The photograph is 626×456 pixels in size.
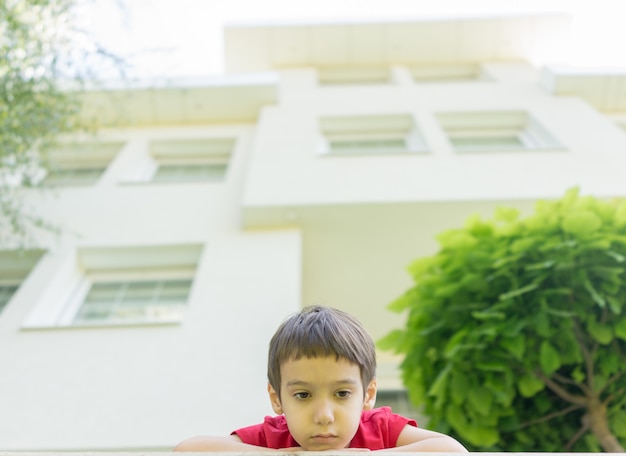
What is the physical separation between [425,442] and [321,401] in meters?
0.36

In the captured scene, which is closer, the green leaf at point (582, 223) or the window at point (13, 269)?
the green leaf at point (582, 223)

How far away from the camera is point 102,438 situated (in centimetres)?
372

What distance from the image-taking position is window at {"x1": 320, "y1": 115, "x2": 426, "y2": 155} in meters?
8.16

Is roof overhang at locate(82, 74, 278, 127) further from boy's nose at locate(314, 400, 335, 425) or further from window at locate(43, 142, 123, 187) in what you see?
boy's nose at locate(314, 400, 335, 425)

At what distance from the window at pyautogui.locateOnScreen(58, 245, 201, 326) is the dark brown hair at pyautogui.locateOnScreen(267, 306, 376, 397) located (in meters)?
3.91

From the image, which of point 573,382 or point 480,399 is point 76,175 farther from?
point 573,382

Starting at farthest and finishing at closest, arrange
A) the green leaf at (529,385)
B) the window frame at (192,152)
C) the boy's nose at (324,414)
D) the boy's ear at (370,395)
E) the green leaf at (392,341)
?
the window frame at (192,152), the green leaf at (392,341), the green leaf at (529,385), the boy's ear at (370,395), the boy's nose at (324,414)

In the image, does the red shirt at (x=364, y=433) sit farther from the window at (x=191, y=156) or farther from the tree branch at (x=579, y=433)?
the window at (x=191, y=156)

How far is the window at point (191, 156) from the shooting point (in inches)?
327

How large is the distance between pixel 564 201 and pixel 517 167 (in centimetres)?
294

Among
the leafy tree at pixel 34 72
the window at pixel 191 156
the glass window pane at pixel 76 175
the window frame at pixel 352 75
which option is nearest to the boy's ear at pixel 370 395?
the leafy tree at pixel 34 72

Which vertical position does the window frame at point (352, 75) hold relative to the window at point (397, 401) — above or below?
above

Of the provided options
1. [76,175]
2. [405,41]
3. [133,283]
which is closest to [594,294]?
[133,283]

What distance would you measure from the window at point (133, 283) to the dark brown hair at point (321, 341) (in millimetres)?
3909
